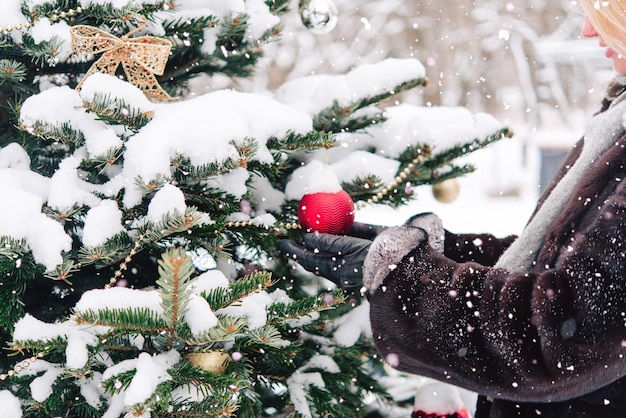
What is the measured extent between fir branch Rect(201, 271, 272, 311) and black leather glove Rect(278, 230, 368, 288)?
0.93 ft

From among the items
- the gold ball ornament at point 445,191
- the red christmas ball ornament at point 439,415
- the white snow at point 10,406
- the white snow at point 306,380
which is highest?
the white snow at point 10,406

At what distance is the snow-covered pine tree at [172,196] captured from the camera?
0.95 metres

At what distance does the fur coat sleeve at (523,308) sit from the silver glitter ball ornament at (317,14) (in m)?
0.63

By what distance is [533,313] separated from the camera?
39.4 inches

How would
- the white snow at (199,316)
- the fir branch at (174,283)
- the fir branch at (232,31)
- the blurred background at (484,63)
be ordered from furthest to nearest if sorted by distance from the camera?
the blurred background at (484,63) < the fir branch at (232,31) < the white snow at (199,316) < the fir branch at (174,283)

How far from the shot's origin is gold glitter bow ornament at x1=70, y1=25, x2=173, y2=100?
1.15 metres

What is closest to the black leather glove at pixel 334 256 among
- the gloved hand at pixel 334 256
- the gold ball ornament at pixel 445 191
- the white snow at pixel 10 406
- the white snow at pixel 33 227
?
the gloved hand at pixel 334 256

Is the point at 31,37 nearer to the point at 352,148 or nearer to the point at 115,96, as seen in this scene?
the point at 115,96

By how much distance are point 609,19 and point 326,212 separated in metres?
0.64

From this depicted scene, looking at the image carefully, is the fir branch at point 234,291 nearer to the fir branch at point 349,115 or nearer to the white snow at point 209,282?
the white snow at point 209,282

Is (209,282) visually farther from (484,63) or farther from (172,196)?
(484,63)

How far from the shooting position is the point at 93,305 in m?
0.91

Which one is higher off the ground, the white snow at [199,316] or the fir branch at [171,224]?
the fir branch at [171,224]

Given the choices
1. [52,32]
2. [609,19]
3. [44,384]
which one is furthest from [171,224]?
[609,19]
